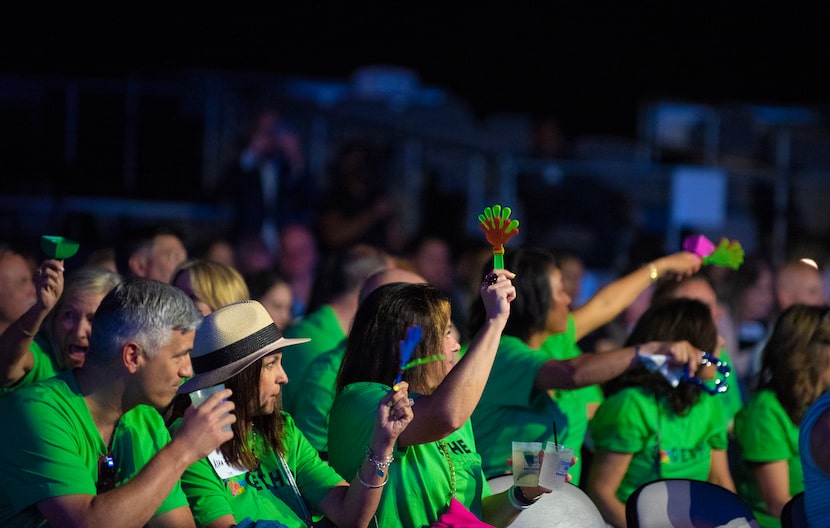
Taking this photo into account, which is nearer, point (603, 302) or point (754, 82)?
point (603, 302)

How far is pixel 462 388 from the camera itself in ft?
12.2

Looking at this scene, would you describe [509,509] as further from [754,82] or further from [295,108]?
[754,82]

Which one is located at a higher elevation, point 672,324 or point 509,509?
point 672,324

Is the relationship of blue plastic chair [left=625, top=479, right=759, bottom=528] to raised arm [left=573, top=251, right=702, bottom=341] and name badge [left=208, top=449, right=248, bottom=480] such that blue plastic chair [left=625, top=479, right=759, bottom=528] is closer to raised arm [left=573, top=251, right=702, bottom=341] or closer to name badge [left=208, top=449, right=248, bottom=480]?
raised arm [left=573, top=251, right=702, bottom=341]

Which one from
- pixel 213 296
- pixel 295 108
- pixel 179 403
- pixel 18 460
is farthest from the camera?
pixel 295 108

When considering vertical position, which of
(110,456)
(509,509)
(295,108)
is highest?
(295,108)

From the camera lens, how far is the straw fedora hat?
12.2 feet

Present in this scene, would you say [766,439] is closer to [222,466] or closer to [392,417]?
[392,417]

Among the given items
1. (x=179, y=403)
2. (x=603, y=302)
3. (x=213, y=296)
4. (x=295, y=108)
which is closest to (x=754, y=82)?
(x=295, y=108)

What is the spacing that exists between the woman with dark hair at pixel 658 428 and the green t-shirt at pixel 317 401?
1.22 meters

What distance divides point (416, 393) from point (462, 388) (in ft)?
1.06

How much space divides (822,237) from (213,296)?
7.35 m

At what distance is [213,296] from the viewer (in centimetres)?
535

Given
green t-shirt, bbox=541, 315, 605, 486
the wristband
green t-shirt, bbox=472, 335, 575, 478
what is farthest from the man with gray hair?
the wristband
